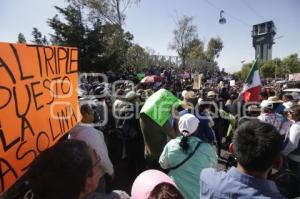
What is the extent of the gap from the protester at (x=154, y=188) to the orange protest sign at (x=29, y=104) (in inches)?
34.6

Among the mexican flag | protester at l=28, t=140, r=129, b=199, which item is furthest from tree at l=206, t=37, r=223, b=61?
protester at l=28, t=140, r=129, b=199

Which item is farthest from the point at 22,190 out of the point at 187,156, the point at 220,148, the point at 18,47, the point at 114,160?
the point at 220,148

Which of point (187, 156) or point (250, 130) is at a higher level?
point (250, 130)

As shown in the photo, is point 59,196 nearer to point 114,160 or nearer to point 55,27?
point 114,160

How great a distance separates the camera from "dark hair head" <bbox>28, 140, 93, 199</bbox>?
4.22ft

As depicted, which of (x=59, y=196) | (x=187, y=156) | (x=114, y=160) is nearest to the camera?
(x=59, y=196)

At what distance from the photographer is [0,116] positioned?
1835 mm

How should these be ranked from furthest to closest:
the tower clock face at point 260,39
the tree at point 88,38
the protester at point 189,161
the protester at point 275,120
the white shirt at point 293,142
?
the tower clock face at point 260,39
the tree at point 88,38
the protester at point 275,120
the white shirt at point 293,142
the protester at point 189,161

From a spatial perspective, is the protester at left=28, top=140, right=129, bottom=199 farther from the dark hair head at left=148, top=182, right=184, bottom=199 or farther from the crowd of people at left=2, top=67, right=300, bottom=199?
the dark hair head at left=148, top=182, right=184, bottom=199

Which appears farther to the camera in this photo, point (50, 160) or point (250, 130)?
point (250, 130)

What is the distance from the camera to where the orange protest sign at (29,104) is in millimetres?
1902

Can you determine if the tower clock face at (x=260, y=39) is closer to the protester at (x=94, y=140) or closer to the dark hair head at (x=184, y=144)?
the dark hair head at (x=184, y=144)

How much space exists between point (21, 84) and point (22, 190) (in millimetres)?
794

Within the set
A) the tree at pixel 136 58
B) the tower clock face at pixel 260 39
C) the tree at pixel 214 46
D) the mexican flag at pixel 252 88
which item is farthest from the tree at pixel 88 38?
the tower clock face at pixel 260 39
